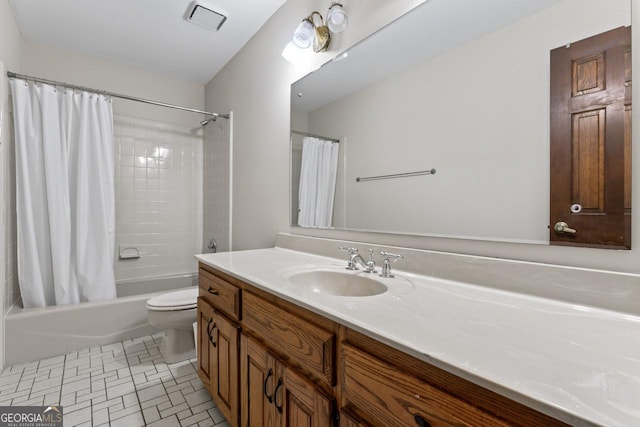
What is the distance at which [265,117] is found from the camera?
6.99ft

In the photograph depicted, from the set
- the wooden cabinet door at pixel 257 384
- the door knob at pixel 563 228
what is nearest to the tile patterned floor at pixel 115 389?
the wooden cabinet door at pixel 257 384

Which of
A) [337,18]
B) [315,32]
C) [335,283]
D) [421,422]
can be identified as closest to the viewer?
[421,422]

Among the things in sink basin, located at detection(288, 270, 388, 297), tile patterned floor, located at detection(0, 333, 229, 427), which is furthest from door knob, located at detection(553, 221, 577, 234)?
tile patterned floor, located at detection(0, 333, 229, 427)

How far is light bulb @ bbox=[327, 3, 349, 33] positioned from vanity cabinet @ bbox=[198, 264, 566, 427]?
130 cm

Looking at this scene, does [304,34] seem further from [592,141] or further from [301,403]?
[301,403]

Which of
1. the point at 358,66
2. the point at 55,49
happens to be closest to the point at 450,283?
the point at 358,66

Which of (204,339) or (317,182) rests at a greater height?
(317,182)

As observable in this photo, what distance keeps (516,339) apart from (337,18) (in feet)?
4.92

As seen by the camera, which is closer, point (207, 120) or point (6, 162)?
point (6, 162)

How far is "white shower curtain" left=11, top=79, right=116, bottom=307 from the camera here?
1.99 meters

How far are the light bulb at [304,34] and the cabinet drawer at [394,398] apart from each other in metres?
1.59

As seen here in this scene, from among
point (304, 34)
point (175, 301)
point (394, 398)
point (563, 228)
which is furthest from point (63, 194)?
point (563, 228)

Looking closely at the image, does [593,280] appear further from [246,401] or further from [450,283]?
[246,401]

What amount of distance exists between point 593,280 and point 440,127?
0.68 metres
